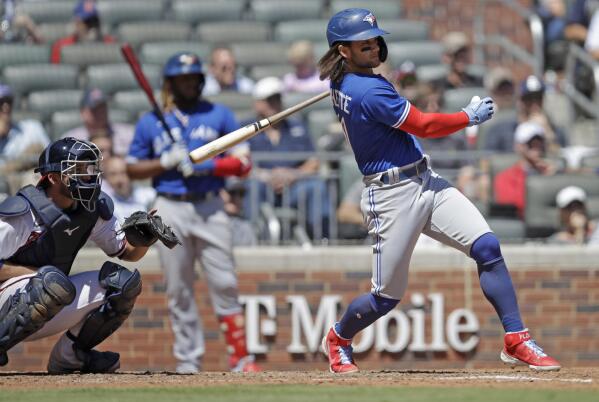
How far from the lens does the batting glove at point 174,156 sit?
29.9 feet

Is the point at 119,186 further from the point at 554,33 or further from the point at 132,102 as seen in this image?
the point at 554,33

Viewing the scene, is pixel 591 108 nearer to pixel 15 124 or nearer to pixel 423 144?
pixel 423 144

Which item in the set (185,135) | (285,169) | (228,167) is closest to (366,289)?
(285,169)

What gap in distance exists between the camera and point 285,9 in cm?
1392

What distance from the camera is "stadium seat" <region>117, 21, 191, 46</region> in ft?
43.8

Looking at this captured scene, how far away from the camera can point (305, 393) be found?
20.7 feet

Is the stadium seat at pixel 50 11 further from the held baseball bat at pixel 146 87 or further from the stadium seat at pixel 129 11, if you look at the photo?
the held baseball bat at pixel 146 87

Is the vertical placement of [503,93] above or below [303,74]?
below

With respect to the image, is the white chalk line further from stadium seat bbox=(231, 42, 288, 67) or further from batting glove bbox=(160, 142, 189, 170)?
stadium seat bbox=(231, 42, 288, 67)

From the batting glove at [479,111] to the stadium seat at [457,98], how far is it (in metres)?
4.80

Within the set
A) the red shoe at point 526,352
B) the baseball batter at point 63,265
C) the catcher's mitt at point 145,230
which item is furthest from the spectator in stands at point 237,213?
the red shoe at point 526,352

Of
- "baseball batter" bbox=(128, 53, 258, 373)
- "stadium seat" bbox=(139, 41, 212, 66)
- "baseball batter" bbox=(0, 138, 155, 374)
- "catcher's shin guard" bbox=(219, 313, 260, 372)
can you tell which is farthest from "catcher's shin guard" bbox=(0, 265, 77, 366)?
"stadium seat" bbox=(139, 41, 212, 66)

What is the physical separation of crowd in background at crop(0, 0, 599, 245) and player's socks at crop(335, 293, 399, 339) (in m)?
3.20

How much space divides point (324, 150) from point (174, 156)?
223 cm
